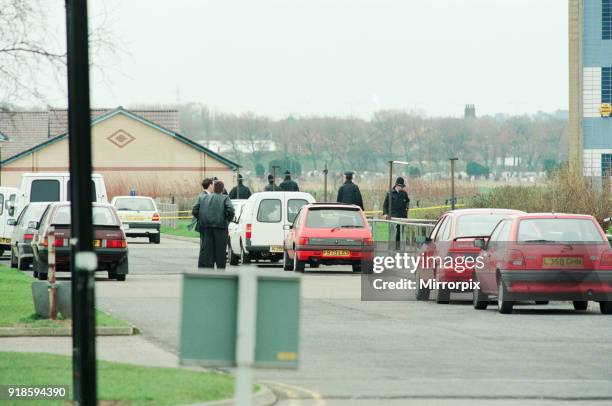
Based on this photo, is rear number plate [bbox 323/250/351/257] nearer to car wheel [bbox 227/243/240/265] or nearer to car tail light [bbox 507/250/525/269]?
car wheel [bbox 227/243/240/265]

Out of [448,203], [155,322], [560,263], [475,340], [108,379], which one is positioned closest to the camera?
[108,379]

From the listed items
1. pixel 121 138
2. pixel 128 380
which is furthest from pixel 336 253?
pixel 121 138

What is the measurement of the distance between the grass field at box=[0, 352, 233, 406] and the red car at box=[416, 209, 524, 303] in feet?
32.7

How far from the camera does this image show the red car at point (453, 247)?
22.7 meters

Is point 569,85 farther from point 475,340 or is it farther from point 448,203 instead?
point 475,340

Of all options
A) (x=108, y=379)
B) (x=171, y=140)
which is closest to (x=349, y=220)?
(x=108, y=379)

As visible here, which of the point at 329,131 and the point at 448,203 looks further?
the point at 329,131

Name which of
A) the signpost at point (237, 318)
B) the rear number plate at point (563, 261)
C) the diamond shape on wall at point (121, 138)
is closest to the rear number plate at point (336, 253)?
the rear number plate at point (563, 261)

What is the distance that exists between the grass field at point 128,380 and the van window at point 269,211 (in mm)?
20594

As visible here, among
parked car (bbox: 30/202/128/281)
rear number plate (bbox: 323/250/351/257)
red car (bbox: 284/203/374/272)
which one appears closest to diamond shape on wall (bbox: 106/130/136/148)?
red car (bbox: 284/203/374/272)

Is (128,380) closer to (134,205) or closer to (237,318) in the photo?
(237,318)

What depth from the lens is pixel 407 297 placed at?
24.9 m

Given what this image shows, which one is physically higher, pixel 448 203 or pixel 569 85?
pixel 569 85

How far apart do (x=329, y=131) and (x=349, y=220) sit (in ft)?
387
